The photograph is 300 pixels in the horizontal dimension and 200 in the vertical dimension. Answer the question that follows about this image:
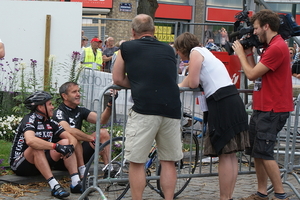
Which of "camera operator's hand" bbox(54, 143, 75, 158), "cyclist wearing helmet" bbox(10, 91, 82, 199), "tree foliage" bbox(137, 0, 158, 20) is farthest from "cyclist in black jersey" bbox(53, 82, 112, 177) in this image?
"tree foliage" bbox(137, 0, 158, 20)

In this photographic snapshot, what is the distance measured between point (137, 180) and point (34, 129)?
1.72 m

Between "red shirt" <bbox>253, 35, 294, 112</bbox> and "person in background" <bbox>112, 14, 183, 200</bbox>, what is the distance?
1.16m

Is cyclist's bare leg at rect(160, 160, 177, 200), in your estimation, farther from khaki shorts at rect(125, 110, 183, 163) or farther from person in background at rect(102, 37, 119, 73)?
person in background at rect(102, 37, 119, 73)

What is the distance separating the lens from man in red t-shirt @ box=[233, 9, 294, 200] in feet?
17.6

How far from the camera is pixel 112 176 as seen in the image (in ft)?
17.7

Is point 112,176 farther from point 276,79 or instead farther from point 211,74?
point 276,79

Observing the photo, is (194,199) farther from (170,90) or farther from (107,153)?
(170,90)

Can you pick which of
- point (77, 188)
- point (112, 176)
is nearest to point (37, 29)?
point (77, 188)

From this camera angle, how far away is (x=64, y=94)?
20.7 feet

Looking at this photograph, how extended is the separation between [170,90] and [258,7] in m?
4.33

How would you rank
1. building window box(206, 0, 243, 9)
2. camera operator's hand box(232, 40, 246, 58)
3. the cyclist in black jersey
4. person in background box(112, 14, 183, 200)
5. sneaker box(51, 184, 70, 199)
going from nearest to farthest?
1. person in background box(112, 14, 183, 200)
2. camera operator's hand box(232, 40, 246, 58)
3. sneaker box(51, 184, 70, 199)
4. the cyclist in black jersey
5. building window box(206, 0, 243, 9)

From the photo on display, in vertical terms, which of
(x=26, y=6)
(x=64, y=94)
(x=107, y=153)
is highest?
(x=26, y=6)

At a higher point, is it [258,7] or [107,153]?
[258,7]

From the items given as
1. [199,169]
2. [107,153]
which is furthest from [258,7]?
[107,153]
